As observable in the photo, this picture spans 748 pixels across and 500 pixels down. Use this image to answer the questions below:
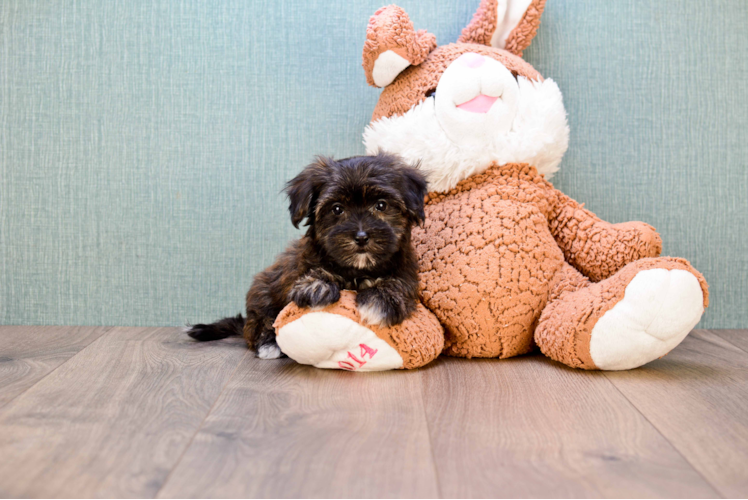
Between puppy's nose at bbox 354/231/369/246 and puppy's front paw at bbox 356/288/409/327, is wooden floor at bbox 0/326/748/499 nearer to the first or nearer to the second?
puppy's front paw at bbox 356/288/409/327

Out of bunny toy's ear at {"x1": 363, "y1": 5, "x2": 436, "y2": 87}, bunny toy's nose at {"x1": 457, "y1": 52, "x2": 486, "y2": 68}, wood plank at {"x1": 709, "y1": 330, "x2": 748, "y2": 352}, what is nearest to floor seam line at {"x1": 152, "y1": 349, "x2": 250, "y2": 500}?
bunny toy's ear at {"x1": 363, "y1": 5, "x2": 436, "y2": 87}

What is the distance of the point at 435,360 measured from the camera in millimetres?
2010

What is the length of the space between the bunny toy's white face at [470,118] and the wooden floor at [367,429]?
72cm

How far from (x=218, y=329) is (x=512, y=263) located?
1221 millimetres

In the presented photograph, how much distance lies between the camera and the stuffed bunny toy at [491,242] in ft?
5.83

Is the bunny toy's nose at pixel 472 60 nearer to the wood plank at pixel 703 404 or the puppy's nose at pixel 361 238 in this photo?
the puppy's nose at pixel 361 238

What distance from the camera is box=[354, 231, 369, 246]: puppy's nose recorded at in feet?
5.54

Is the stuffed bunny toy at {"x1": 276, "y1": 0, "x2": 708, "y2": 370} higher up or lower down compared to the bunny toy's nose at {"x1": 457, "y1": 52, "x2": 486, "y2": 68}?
lower down

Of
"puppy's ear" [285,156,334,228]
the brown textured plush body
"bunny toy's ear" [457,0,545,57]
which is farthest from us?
"bunny toy's ear" [457,0,545,57]

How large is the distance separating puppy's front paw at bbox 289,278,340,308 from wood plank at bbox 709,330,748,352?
5.37ft

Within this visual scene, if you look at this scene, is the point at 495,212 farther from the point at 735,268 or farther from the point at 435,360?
the point at 735,268

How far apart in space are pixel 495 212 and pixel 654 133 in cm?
105

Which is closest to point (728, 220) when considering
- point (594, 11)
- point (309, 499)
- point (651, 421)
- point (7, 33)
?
point (594, 11)

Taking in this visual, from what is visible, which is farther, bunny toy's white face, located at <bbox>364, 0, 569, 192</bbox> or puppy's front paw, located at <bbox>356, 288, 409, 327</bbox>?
bunny toy's white face, located at <bbox>364, 0, 569, 192</bbox>
